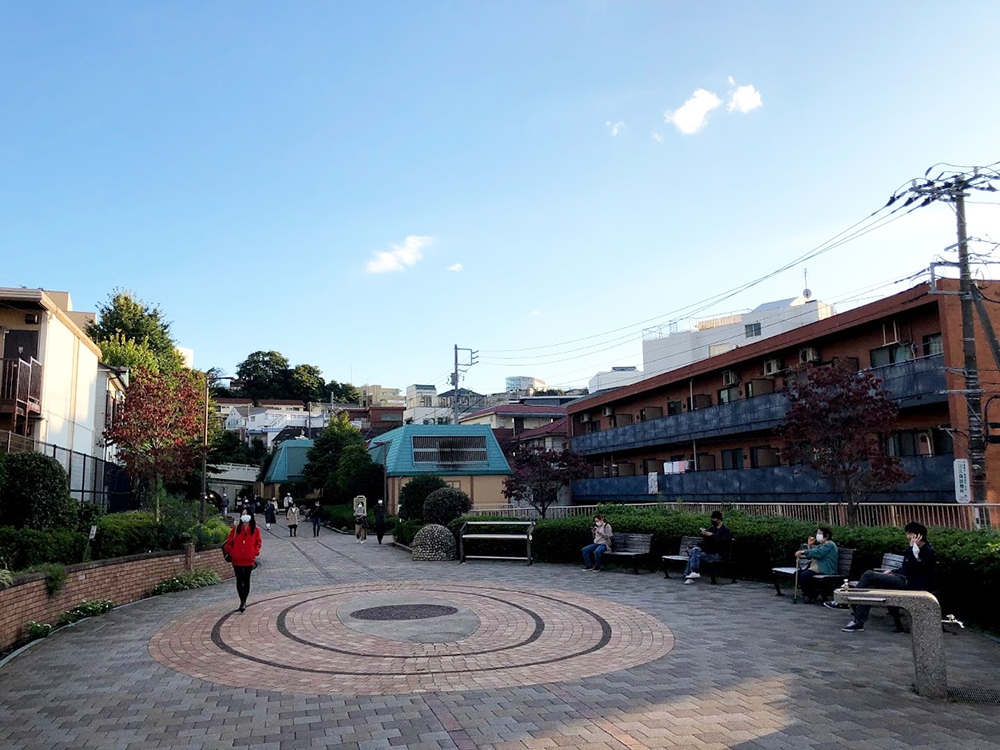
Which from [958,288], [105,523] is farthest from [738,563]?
[958,288]

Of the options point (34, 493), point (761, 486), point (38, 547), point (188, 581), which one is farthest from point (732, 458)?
point (38, 547)

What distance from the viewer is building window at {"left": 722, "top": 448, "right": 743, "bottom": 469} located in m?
32.5

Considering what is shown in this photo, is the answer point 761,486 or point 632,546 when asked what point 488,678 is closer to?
point 632,546

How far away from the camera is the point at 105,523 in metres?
13.4

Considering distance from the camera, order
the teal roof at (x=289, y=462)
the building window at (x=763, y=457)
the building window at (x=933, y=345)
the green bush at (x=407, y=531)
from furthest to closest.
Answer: the teal roof at (x=289, y=462) → the building window at (x=763, y=457) → the green bush at (x=407, y=531) → the building window at (x=933, y=345)

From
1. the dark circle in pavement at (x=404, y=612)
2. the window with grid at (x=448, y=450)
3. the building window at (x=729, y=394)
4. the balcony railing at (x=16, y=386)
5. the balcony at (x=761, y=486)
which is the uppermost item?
the building window at (x=729, y=394)

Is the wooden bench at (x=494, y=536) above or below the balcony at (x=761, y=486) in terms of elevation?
below

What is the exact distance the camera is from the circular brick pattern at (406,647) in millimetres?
7414

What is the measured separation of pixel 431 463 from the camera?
38781mm

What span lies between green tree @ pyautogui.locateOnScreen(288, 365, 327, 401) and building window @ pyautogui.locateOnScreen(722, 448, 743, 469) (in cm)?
8525

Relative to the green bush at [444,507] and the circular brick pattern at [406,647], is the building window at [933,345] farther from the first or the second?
the circular brick pattern at [406,647]

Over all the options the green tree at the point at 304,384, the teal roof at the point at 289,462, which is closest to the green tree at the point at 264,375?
the green tree at the point at 304,384

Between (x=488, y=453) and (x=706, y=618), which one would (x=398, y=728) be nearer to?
(x=706, y=618)

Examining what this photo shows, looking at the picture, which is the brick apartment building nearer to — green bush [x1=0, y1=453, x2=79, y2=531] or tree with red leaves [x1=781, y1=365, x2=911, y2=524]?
tree with red leaves [x1=781, y1=365, x2=911, y2=524]
